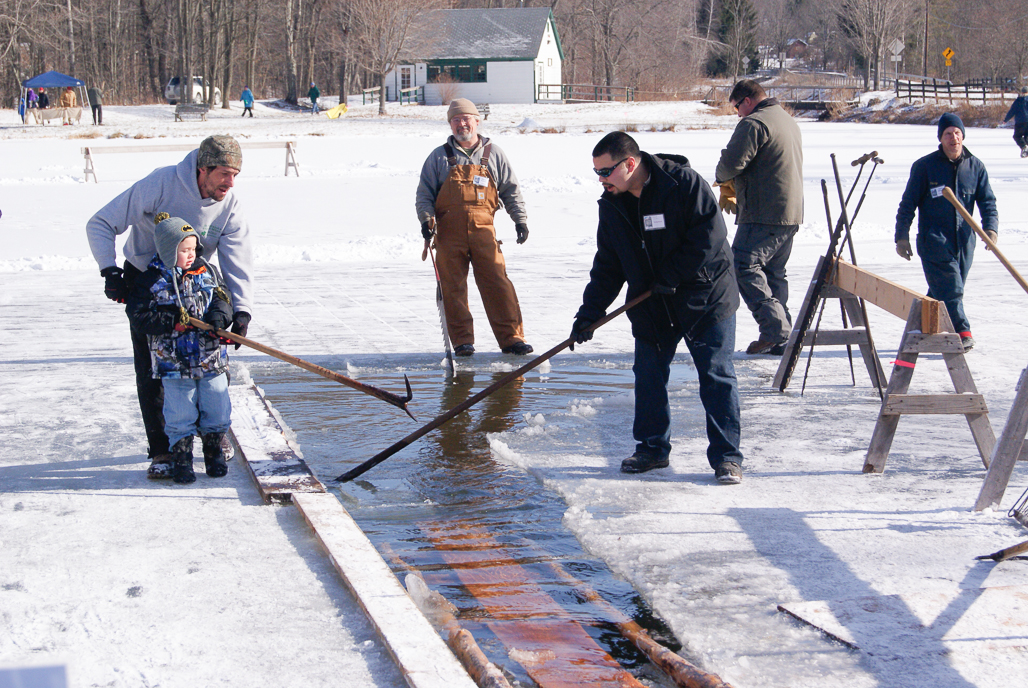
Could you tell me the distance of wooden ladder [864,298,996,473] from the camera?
420 cm

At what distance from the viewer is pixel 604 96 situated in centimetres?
6119

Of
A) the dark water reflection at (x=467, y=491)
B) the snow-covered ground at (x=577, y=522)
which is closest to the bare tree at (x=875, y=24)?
the snow-covered ground at (x=577, y=522)

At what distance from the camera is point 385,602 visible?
2.94 m

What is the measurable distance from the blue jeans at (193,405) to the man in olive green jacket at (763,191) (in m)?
3.66

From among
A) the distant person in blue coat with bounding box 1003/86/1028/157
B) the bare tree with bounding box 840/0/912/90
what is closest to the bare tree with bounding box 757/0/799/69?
the bare tree with bounding box 840/0/912/90

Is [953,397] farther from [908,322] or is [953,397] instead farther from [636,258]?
[636,258]

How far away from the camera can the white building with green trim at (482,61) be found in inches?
2295

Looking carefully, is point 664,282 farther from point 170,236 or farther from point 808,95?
point 808,95

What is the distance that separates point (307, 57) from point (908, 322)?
210ft

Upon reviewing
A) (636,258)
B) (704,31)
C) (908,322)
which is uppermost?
(704,31)

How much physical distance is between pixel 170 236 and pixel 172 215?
0.30 metres

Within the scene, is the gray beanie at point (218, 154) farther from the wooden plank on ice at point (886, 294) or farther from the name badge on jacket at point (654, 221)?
the wooden plank on ice at point (886, 294)

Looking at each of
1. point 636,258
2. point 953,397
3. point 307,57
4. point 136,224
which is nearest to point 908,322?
point 953,397

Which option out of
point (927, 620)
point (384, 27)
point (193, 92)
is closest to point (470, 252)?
point (927, 620)
